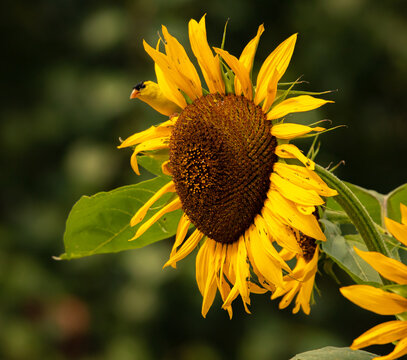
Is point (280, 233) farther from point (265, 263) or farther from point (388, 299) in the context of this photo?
point (388, 299)

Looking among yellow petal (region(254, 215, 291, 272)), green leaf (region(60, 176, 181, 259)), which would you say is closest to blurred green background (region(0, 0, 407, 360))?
green leaf (region(60, 176, 181, 259))

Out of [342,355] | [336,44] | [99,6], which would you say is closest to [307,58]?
[336,44]

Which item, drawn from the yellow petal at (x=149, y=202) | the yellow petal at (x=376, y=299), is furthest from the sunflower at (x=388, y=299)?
the yellow petal at (x=149, y=202)

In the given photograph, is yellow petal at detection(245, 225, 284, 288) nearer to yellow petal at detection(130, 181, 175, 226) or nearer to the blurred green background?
yellow petal at detection(130, 181, 175, 226)

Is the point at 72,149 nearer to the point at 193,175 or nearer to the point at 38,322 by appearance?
the point at 38,322

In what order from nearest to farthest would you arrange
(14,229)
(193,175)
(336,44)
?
(193,175)
(336,44)
(14,229)

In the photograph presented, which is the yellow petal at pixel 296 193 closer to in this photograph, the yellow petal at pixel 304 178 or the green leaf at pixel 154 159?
the yellow petal at pixel 304 178
